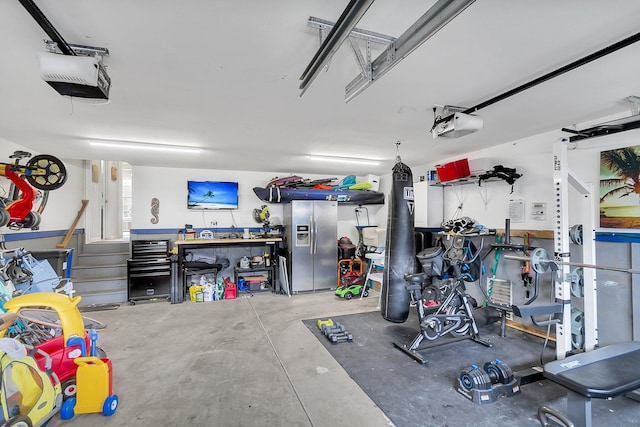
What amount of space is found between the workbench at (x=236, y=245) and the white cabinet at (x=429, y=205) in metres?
2.89

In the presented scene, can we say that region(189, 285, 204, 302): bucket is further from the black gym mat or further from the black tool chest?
the black gym mat

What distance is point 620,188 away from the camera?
3.16 m

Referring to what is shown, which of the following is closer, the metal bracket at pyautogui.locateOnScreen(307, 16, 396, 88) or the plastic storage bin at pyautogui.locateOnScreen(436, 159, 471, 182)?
the metal bracket at pyautogui.locateOnScreen(307, 16, 396, 88)

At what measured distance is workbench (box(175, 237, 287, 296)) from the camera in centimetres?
566

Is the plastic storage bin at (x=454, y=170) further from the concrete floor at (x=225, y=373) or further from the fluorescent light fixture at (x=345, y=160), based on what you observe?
the concrete floor at (x=225, y=373)

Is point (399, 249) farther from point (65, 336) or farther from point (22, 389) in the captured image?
point (22, 389)

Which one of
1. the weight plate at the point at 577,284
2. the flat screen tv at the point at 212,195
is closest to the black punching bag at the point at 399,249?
the weight plate at the point at 577,284

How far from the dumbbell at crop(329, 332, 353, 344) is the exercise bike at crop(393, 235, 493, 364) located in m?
0.55

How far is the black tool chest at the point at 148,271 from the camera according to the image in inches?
213

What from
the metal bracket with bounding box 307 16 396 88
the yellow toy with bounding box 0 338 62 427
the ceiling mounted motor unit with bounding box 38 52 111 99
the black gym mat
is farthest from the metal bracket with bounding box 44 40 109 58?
the black gym mat

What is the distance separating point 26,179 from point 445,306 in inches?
210

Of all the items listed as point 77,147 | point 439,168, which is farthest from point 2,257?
point 439,168

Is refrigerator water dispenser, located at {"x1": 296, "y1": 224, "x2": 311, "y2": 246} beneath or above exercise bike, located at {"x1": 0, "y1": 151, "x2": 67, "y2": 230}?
beneath

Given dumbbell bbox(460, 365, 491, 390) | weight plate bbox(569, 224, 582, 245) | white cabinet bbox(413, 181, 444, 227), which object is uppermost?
white cabinet bbox(413, 181, 444, 227)
